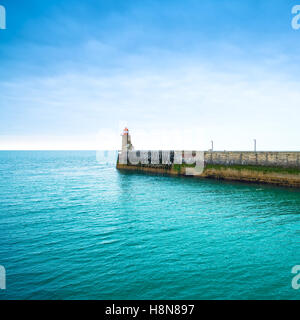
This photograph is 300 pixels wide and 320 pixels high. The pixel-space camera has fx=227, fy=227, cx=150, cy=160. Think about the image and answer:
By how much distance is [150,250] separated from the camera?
37.0 feet

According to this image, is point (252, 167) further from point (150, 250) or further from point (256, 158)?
point (150, 250)

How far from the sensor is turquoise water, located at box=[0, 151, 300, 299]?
8.23 meters

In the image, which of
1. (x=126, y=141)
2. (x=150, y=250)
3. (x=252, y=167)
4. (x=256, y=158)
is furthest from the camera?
(x=126, y=141)

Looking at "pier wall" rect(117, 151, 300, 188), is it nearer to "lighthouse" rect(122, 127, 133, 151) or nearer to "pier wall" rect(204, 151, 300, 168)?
"pier wall" rect(204, 151, 300, 168)

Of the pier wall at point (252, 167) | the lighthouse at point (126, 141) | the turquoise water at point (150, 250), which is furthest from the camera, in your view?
the lighthouse at point (126, 141)

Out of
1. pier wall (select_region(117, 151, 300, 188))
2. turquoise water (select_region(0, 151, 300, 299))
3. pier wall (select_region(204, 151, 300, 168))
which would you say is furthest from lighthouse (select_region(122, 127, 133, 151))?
turquoise water (select_region(0, 151, 300, 299))

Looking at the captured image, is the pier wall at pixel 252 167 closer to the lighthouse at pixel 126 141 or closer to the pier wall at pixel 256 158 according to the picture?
the pier wall at pixel 256 158

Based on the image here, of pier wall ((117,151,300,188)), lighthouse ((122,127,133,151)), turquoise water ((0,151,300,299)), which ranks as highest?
lighthouse ((122,127,133,151))

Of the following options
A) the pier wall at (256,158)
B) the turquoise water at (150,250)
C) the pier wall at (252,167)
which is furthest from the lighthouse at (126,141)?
the turquoise water at (150,250)

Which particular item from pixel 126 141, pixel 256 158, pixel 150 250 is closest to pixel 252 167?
pixel 256 158

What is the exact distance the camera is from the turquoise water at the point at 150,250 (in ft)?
27.0
